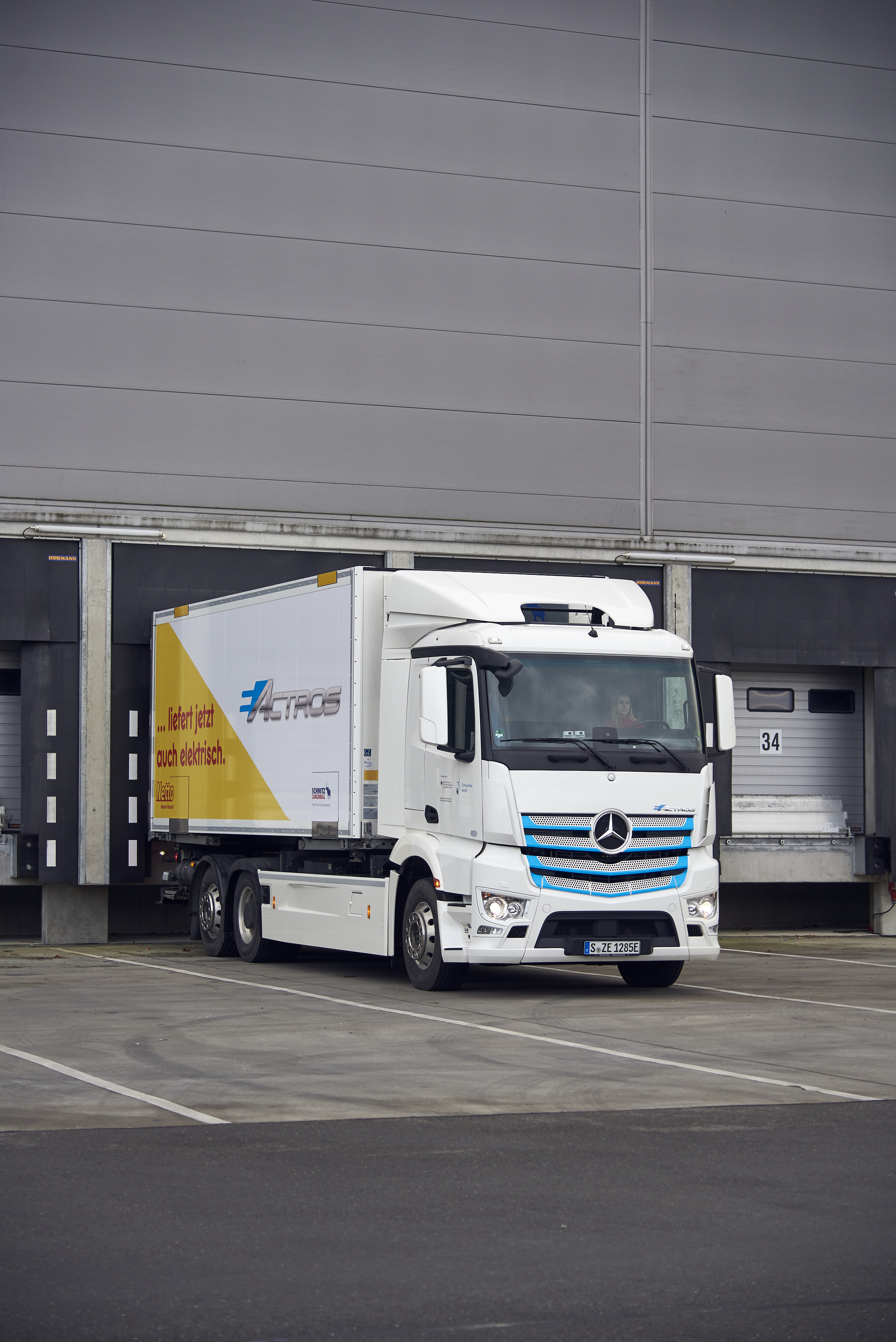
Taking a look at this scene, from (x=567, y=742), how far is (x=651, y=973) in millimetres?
2696

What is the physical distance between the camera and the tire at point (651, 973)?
638 inches

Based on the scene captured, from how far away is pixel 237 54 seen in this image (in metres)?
24.2

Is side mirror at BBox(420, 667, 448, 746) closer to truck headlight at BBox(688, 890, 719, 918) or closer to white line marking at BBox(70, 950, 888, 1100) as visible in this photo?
white line marking at BBox(70, 950, 888, 1100)

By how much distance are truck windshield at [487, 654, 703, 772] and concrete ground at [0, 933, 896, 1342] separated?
2109mm

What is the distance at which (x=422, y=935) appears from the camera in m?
15.6

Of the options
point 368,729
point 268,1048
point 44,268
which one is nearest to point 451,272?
point 44,268

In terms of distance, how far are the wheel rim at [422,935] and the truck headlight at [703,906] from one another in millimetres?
2223

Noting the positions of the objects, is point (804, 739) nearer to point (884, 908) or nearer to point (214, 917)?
point (884, 908)

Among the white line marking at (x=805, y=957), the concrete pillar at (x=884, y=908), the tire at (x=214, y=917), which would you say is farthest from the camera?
the concrete pillar at (x=884, y=908)

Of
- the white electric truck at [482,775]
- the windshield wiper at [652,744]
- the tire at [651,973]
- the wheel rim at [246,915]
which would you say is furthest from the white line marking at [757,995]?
the wheel rim at [246,915]

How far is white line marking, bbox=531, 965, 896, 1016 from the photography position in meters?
14.6

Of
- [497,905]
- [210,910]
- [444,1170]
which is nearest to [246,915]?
[210,910]

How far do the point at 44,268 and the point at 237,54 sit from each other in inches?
162

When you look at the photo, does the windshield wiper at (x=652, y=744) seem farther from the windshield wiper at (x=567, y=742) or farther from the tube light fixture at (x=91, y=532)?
the tube light fixture at (x=91, y=532)
